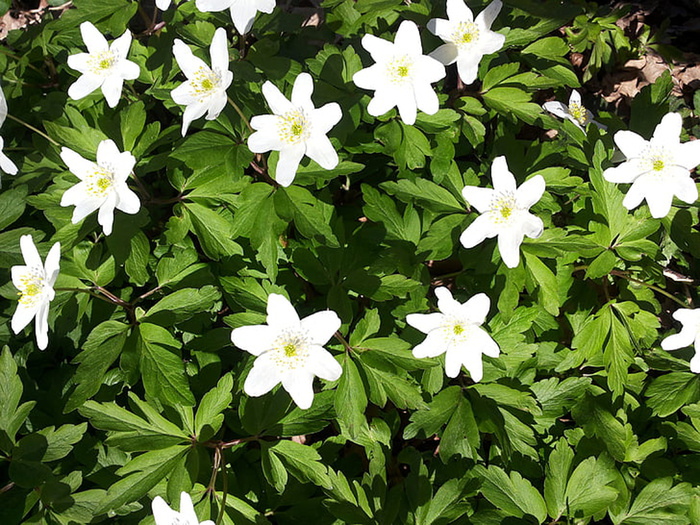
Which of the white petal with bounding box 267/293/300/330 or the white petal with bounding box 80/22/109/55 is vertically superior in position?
the white petal with bounding box 80/22/109/55

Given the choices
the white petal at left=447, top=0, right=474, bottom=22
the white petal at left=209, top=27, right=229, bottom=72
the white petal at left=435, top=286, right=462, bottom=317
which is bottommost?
the white petal at left=435, top=286, right=462, bottom=317

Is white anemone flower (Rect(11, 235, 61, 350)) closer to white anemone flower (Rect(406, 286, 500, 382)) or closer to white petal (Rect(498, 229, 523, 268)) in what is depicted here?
white anemone flower (Rect(406, 286, 500, 382))

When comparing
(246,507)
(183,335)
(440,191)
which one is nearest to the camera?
(246,507)

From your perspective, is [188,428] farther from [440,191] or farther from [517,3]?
[517,3]

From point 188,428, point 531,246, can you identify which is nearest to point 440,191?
point 531,246

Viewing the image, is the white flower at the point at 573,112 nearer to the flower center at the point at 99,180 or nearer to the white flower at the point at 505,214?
the white flower at the point at 505,214

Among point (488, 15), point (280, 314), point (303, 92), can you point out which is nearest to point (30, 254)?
point (280, 314)

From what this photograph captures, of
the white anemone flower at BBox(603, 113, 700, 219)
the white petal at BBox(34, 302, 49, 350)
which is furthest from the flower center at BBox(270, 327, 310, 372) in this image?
the white anemone flower at BBox(603, 113, 700, 219)
